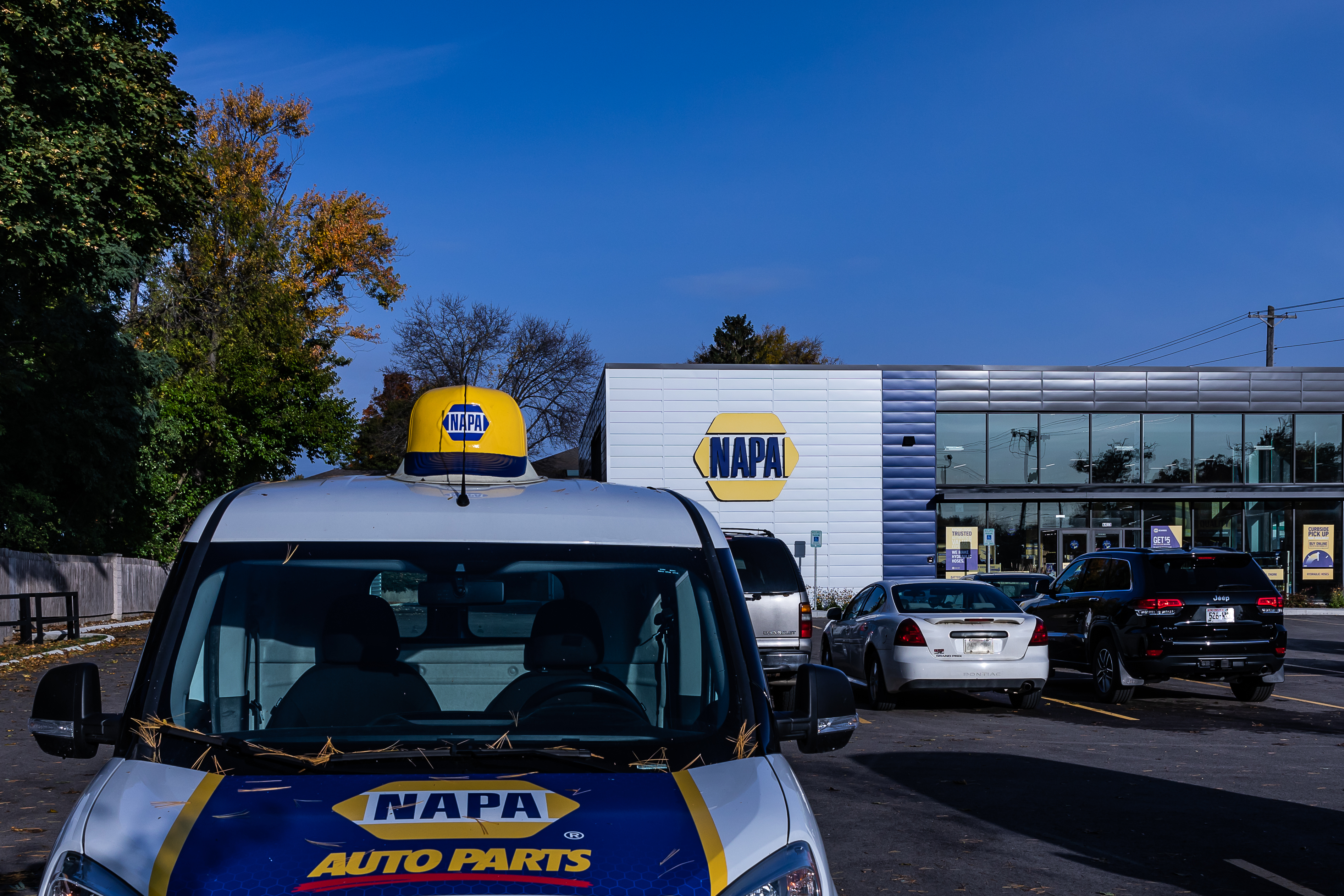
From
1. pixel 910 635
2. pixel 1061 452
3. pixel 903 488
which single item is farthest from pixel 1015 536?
pixel 910 635

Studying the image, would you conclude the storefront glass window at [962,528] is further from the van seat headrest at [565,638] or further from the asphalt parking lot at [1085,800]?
the van seat headrest at [565,638]

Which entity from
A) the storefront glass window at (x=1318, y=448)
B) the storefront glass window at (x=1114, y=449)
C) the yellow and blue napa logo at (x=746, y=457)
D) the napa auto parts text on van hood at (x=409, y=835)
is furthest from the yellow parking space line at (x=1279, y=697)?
the storefront glass window at (x=1318, y=448)

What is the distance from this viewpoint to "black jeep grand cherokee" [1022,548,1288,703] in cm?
1430

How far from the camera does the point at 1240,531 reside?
3897 cm

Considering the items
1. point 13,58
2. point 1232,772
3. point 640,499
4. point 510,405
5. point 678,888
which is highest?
point 13,58

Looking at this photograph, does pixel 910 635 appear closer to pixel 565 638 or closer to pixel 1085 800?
pixel 1085 800

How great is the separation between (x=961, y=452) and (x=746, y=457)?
22.1ft

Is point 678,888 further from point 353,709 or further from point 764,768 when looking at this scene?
point 353,709

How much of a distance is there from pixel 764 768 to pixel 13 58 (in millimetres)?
18480

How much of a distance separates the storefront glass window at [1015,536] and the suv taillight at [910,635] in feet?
82.7

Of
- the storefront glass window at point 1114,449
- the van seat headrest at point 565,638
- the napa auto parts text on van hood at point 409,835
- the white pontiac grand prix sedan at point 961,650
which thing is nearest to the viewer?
the napa auto parts text on van hood at point 409,835

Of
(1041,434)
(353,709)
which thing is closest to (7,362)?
(353,709)

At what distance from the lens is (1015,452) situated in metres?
38.0

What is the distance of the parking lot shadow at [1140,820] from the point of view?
6598 millimetres
